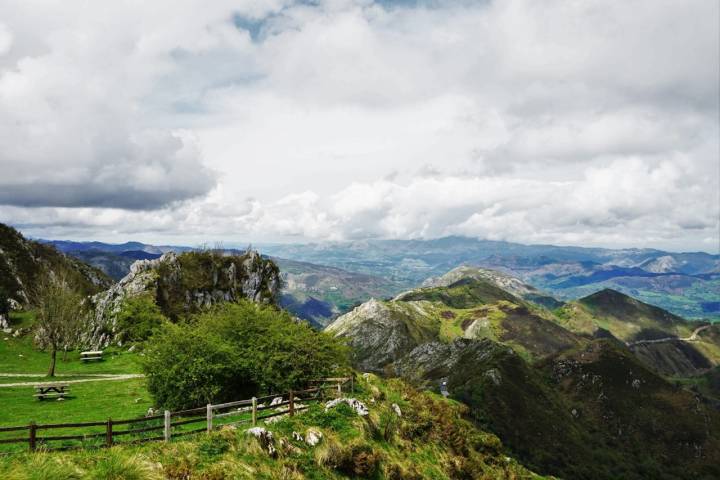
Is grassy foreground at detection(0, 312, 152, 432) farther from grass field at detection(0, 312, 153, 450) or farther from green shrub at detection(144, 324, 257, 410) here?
green shrub at detection(144, 324, 257, 410)

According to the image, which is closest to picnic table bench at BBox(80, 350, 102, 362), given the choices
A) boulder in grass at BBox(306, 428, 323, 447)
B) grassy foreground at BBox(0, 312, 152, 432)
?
grassy foreground at BBox(0, 312, 152, 432)

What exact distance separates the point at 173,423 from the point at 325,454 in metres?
8.46

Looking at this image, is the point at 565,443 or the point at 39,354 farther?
the point at 565,443

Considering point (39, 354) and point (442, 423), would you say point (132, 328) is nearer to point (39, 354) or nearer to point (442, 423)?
point (39, 354)

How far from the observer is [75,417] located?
1363 inches


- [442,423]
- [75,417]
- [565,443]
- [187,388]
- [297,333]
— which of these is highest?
[297,333]

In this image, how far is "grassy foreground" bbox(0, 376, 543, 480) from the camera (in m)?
16.8

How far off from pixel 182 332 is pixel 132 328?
4623 centimetres

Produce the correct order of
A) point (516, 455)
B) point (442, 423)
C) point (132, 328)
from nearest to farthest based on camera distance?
1. point (442, 423)
2. point (132, 328)
3. point (516, 455)

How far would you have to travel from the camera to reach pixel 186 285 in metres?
98.9

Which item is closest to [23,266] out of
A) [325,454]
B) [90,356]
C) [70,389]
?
[90,356]

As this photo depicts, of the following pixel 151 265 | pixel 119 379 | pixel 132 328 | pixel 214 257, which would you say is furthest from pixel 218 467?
pixel 214 257

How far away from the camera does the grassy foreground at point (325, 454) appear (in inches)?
662

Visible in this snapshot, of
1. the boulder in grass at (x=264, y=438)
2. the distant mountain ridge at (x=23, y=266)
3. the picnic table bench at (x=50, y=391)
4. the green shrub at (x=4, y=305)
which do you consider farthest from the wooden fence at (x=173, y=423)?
the distant mountain ridge at (x=23, y=266)
